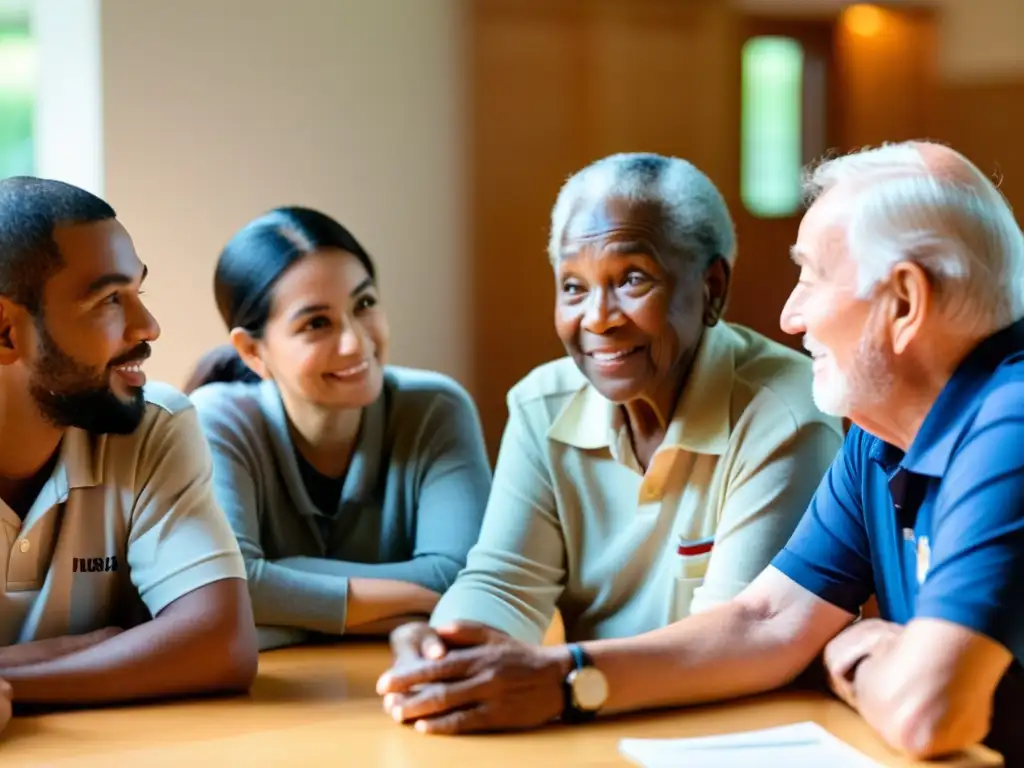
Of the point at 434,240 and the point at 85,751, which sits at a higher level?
the point at 434,240

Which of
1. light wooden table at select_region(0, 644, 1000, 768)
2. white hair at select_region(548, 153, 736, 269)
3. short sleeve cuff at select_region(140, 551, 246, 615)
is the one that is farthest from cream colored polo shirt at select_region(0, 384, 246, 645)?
white hair at select_region(548, 153, 736, 269)

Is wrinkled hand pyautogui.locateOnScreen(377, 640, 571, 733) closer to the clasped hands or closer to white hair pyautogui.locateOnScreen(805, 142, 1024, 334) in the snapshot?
the clasped hands

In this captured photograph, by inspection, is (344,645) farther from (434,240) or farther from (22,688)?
(434,240)

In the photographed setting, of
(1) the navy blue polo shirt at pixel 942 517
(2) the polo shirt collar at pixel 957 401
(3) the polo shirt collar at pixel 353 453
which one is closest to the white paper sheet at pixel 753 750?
(1) the navy blue polo shirt at pixel 942 517

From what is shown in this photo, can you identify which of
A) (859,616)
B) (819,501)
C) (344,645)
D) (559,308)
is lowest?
(344,645)

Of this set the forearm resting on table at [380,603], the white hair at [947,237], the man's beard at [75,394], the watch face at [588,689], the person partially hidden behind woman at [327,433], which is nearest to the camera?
the white hair at [947,237]

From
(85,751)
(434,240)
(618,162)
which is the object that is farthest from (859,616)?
(434,240)

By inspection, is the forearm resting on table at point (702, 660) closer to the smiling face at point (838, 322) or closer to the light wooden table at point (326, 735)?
the light wooden table at point (326, 735)

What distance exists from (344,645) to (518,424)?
1.47ft

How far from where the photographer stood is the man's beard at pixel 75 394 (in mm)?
1777

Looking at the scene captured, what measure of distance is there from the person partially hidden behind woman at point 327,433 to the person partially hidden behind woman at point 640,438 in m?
0.26

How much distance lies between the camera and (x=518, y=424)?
2.09 m

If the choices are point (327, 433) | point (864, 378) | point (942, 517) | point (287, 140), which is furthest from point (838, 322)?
point (287, 140)

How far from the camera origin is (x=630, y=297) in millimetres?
1983
